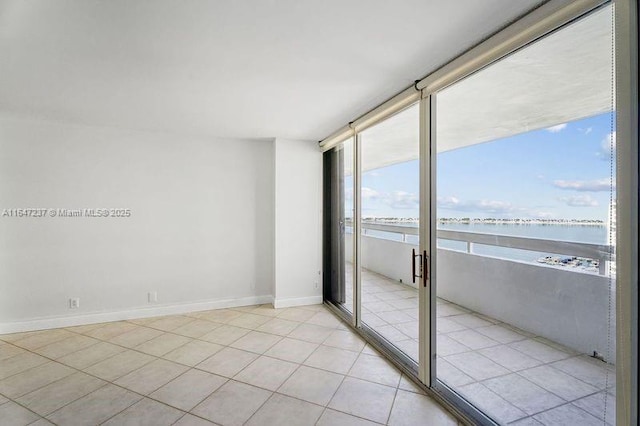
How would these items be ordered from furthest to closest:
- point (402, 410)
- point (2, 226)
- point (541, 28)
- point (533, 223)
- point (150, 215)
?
1. point (150, 215)
2. point (2, 226)
3. point (533, 223)
4. point (402, 410)
5. point (541, 28)

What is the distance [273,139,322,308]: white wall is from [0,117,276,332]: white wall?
0.10 ft

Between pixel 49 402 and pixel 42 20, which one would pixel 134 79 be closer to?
pixel 42 20

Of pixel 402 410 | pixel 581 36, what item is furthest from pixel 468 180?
pixel 402 410

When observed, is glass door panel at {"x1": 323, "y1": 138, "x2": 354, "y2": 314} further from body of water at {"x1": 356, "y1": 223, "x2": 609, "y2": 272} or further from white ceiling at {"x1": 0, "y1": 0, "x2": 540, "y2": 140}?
body of water at {"x1": 356, "y1": 223, "x2": 609, "y2": 272}

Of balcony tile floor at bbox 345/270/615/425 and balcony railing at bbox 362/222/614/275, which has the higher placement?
balcony railing at bbox 362/222/614/275

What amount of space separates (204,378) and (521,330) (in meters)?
2.98

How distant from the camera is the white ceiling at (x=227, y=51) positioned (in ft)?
5.07

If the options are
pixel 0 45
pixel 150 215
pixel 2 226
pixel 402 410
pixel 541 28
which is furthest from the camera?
pixel 150 215

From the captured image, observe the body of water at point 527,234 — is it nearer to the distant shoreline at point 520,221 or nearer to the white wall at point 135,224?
the distant shoreline at point 520,221

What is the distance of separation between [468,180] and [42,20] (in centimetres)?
321

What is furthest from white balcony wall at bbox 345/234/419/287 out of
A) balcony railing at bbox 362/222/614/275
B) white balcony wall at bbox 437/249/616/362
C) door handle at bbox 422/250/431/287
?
door handle at bbox 422/250/431/287

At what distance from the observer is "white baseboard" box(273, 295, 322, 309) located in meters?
4.28

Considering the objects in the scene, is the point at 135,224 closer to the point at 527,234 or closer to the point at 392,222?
the point at 392,222

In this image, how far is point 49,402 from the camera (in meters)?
2.18
